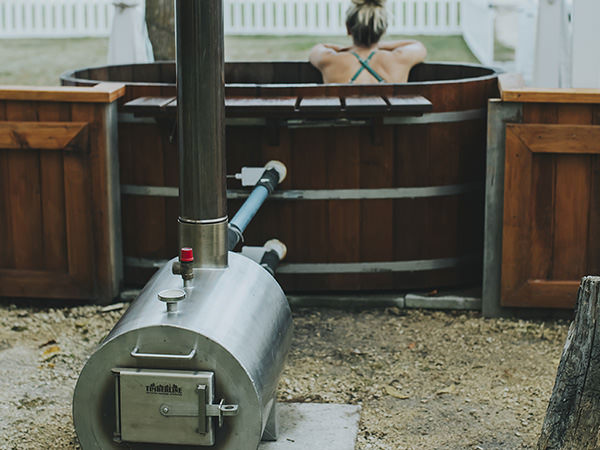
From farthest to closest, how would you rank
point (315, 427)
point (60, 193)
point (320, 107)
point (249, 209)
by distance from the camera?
point (60, 193) → point (320, 107) → point (249, 209) → point (315, 427)

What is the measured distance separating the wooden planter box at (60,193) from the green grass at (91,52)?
30.8 feet

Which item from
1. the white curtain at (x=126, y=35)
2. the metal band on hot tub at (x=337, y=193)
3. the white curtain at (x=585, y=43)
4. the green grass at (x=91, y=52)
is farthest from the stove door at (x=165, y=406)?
the green grass at (x=91, y=52)

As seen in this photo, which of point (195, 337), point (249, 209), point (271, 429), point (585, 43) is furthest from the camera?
point (585, 43)

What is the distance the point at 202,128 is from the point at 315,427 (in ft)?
4.16

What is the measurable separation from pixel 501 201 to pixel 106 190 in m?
2.00

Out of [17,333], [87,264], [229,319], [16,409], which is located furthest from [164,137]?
[229,319]

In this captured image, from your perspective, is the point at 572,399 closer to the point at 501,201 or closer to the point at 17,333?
the point at 501,201

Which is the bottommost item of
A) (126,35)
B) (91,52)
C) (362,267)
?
(362,267)

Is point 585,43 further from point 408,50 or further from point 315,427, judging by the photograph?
point 315,427

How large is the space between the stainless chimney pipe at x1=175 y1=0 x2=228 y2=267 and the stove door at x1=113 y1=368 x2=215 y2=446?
0.50 metres

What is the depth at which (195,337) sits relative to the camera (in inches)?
110

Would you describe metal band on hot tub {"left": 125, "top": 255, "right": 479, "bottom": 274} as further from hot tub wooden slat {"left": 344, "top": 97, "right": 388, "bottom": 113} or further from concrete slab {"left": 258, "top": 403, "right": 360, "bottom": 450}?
concrete slab {"left": 258, "top": 403, "right": 360, "bottom": 450}

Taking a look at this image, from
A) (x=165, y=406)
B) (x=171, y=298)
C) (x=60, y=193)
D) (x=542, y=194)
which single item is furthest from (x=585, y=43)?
(x=165, y=406)

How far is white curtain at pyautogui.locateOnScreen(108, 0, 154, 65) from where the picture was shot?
23.9ft
